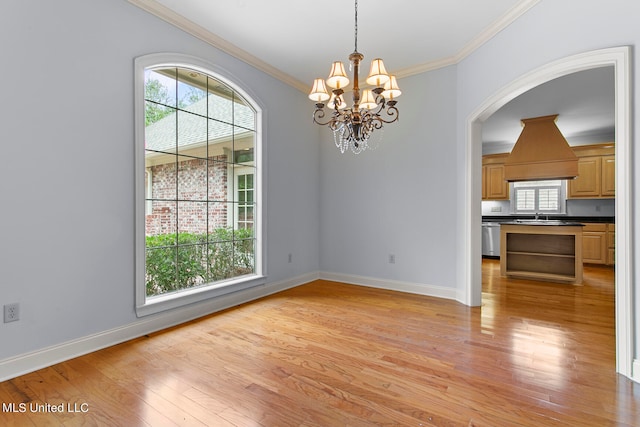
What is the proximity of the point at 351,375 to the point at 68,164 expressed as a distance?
2618 millimetres

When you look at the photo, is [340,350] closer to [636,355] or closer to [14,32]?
[636,355]

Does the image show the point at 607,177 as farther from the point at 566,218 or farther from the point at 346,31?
the point at 346,31

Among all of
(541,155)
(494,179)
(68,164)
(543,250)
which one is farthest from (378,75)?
(494,179)

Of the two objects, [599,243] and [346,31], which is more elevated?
[346,31]

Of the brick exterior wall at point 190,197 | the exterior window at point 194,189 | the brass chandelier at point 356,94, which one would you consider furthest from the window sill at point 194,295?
the brass chandelier at point 356,94

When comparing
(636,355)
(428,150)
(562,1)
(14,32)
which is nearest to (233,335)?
(14,32)

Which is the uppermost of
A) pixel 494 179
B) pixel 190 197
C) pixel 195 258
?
pixel 494 179

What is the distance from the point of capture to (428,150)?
413 centimetres

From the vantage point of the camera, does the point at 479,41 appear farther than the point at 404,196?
No

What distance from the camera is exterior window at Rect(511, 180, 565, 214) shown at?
7.36m

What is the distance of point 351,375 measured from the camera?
210 centimetres

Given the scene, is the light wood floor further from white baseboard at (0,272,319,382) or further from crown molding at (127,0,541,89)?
crown molding at (127,0,541,89)

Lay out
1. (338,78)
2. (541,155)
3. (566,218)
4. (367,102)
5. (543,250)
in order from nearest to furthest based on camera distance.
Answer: (338,78) < (367,102) < (541,155) < (543,250) < (566,218)

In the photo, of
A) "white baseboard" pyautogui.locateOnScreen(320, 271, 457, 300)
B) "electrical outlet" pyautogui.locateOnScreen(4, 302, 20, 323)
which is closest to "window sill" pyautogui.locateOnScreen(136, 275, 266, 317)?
"electrical outlet" pyautogui.locateOnScreen(4, 302, 20, 323)
